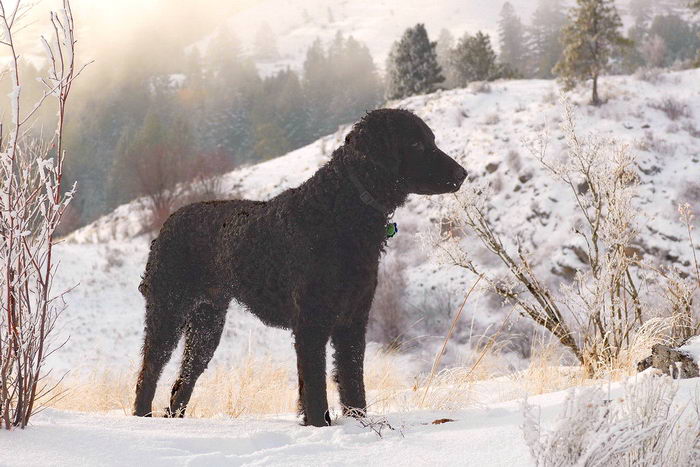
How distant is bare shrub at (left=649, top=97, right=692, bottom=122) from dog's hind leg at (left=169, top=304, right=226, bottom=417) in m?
17.1

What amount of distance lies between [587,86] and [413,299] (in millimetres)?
11957

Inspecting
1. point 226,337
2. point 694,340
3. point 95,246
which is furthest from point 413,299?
point 694,340

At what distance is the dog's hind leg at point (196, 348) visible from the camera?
3.26 m

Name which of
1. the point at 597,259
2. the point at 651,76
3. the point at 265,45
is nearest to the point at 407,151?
the point at 597,259

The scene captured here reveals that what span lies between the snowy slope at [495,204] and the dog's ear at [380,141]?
6239mm

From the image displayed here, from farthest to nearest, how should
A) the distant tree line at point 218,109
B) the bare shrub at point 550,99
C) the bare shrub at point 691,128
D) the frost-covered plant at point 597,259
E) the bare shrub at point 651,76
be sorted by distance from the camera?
1. the distant tree line at point 218,109
2. the bare shrub at point 651,76
3. the bare shrub at point 550,99
4. the bare shrub at point 691,128
5. the frost-covered plant at point 597,259

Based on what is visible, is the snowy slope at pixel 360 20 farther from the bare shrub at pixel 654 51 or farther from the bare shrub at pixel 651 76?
the bare shrub at pixel 651 76

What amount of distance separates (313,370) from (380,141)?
106 centimetres

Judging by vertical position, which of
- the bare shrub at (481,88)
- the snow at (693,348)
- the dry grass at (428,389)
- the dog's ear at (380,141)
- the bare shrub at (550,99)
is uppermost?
the bare shrub at (481,88)

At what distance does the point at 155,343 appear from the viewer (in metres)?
3.12

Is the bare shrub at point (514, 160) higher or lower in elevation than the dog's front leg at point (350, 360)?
higher

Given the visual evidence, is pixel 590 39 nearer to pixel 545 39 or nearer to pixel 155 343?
pixel 155 343

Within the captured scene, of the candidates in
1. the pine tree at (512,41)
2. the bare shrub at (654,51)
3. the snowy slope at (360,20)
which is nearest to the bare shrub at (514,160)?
the bare shrub at (654,51)

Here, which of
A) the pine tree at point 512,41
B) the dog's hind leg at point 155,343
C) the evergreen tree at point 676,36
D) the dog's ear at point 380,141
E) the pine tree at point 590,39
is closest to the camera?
the dog's ear at point 380,141
